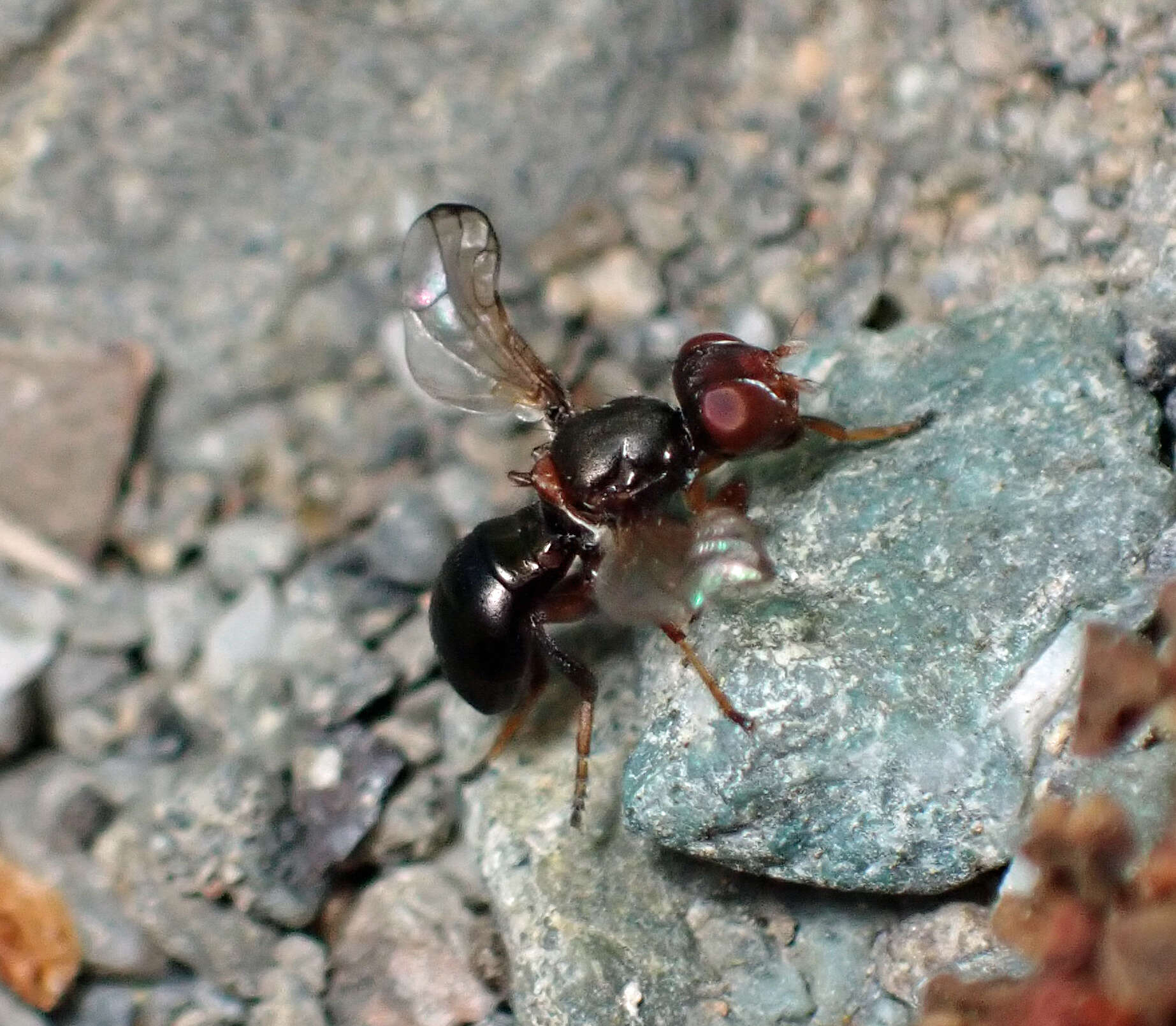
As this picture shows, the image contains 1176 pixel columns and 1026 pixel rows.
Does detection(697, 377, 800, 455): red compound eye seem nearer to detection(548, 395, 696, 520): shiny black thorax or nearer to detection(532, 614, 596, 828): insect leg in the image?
detection(548, 395, 696, 520): shiny black thorax

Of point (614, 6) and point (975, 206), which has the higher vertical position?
point (614, 6)

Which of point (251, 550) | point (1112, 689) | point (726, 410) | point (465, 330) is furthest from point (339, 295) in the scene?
point (1112, 689)

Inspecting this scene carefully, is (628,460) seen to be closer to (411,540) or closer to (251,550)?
(411,540)

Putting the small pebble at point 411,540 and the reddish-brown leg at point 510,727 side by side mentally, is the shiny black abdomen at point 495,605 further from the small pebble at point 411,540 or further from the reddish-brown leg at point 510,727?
the small pebble at point 411,540

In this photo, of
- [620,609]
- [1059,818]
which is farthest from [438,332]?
[1059,818]

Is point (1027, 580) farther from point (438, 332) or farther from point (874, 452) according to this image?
point (438, 332)

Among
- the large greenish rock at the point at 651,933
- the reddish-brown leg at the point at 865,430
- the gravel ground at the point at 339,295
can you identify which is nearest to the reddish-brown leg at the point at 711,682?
the large greenish rock at the point at 651,933

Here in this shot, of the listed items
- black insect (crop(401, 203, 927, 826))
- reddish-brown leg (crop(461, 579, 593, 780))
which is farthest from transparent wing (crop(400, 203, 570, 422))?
reddish-brown leg (crop(461, 579, 593, 780))
